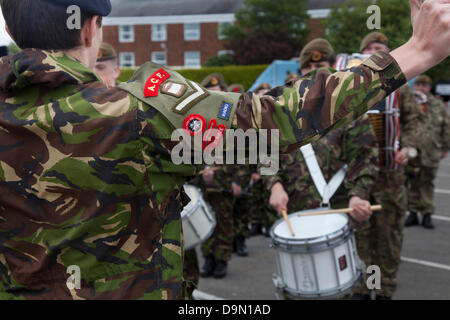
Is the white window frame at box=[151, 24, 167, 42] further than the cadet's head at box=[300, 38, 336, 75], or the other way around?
the white window frame at box=[151, 24, 167, 42]

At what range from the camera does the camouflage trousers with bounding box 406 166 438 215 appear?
26.4 feet

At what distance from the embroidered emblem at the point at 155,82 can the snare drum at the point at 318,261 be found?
2.22 meters

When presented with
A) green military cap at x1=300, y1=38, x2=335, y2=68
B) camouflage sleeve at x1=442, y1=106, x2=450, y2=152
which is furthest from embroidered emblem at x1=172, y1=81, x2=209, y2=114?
camouflage sleeve at x1=442, y1=106, x2=450, y2=152

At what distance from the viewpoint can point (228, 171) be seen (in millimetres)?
6289

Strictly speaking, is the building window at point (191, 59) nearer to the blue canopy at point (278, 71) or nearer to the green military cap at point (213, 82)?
the blue canopy at point (278, 71)

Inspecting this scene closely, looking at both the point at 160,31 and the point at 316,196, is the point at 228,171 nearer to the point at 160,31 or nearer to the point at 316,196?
the point at 316,196

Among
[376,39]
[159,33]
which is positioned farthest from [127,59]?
[376,39]

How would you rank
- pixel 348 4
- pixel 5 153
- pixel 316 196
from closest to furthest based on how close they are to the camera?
pixel 5 153, pixel 316 196, pixel 348 4

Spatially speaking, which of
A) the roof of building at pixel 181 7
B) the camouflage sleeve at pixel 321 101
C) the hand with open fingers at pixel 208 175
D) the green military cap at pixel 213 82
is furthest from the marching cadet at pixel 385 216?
the roof of building at pixel 181 7

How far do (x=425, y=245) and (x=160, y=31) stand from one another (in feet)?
143

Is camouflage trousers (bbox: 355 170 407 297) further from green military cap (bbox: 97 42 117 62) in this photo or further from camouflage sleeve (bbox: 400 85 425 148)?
green military cap (bbox: 97 42 117 62)

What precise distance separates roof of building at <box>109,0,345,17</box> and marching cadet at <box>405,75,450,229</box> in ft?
132

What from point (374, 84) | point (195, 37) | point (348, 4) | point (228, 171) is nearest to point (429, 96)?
point (228, 171)
